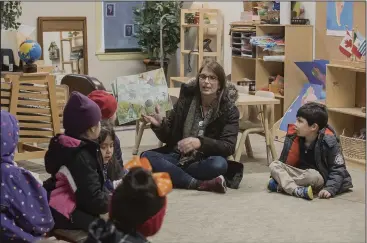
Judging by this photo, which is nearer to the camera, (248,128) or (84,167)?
(84,167)

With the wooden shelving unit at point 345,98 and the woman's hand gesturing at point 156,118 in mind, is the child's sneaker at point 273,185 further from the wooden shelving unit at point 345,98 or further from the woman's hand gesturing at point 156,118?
the wooden shelving unit at point 345,98

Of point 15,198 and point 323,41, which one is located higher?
point 323,41

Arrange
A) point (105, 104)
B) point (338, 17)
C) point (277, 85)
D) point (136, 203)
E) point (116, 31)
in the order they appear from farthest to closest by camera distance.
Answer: point (116, 31) → point (277, 85) → point (338, 17) → point (105, 104) → point (136, 203)

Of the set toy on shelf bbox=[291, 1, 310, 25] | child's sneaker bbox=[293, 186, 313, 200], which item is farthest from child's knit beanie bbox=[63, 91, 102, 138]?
toy on shelf bbox=[291, 1, 310, 25]

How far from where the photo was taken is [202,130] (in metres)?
4.02

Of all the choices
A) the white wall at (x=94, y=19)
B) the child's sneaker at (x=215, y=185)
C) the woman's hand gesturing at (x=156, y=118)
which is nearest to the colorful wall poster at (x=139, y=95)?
the woman's hand gesturing at (x=156, y=118)

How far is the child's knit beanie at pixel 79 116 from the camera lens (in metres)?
2.47

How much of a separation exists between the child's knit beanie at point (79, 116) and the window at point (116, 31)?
484cm

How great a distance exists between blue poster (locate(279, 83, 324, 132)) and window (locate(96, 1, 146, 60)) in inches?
97.5

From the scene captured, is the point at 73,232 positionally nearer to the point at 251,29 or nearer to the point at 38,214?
the point at 38,214

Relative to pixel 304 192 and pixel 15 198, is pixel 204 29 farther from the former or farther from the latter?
pixel 15 198

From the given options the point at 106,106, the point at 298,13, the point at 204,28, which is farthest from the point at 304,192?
the point at 204,28

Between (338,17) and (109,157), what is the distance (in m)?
3.15

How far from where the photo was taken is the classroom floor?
3164mm
